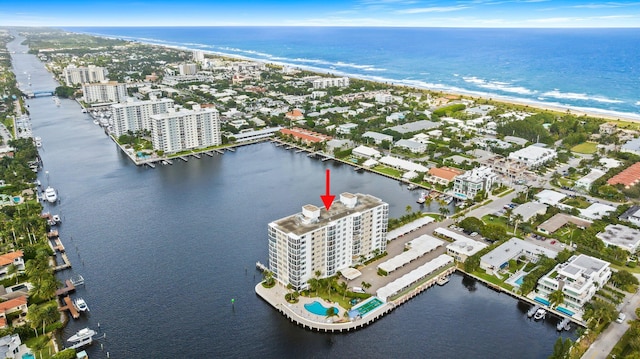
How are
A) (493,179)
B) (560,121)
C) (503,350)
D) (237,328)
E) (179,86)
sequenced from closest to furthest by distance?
(503,350) → (237,328) → (493,179) → (560,121) → (179,86)

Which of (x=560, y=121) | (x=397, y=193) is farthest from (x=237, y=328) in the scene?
(x=560, y=121)

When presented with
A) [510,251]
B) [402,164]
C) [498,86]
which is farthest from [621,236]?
[498,86]

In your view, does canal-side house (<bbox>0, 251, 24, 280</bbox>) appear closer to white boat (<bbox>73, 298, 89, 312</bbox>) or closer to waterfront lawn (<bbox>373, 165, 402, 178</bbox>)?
white boat (<bbox>73, 298, 89, 312</bbox>)

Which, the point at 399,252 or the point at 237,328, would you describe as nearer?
the point at 237,328

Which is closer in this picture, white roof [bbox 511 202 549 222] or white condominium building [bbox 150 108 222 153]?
white roof [bbox 511 202 549 222]

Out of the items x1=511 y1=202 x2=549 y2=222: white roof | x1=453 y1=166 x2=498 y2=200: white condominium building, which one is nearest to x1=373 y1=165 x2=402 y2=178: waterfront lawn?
x1=453 y1=166 x2=498 y2=200: white condominium building

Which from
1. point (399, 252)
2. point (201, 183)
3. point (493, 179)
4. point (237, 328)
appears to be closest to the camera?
point (237, 328)

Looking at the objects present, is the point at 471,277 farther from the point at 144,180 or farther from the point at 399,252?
the point at 144,180
